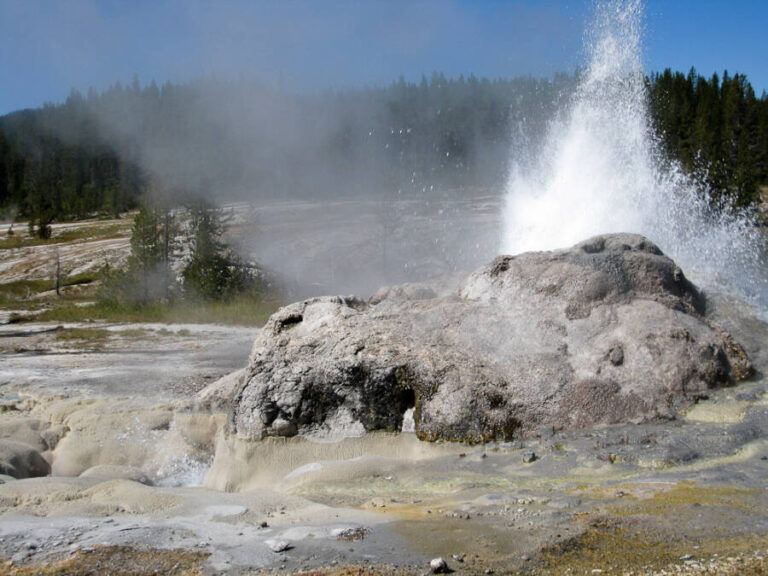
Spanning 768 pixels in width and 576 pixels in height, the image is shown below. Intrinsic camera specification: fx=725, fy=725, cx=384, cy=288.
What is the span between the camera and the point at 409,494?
518cm

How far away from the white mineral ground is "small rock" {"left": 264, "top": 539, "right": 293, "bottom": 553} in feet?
0.10

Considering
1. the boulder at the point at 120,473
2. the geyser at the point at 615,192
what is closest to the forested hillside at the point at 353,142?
the geyser at the point at 615,192

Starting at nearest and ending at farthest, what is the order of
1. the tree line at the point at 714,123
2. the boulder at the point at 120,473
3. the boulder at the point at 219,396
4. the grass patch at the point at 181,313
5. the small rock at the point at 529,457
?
the small rock at the point at 529,457 < the boulder at the point at 120,473 < the boulder at the point at 219,396 < the grass patch at the point at 181,313 < the tree line at the point at 714,123

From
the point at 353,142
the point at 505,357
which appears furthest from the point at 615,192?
the point at 353,142

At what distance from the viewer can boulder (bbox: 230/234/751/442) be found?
6.19 m

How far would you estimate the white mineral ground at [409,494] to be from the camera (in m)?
3.89

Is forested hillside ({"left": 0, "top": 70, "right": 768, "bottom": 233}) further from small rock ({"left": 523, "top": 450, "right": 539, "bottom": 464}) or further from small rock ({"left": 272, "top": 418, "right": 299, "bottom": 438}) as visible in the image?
small rock ({"left": 523, "top": 450, "right": 539, "bottom": 464})

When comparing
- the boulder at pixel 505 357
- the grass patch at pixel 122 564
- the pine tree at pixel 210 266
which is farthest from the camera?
the pine tree at pixel 210 266

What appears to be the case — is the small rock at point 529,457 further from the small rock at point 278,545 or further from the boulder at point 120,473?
the boulder at point 120,473

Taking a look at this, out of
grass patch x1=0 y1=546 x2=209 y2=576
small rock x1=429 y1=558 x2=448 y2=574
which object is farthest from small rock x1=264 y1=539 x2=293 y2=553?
small rock x1=429 y1=558 x2=448 y2=574

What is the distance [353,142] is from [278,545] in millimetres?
60986

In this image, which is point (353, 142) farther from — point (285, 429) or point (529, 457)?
point (529, 457)

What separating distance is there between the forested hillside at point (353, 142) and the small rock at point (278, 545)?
→ 30606 mm

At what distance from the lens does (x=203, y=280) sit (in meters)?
24.9
